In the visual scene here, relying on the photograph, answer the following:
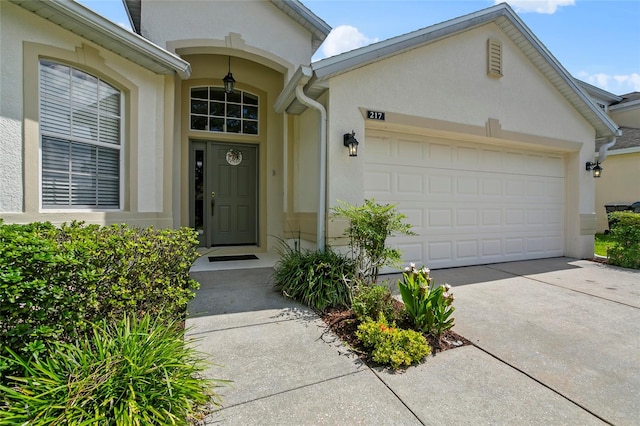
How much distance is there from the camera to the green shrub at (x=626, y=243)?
6379 millimetres

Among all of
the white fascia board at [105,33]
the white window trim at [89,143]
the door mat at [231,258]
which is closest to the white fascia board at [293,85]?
the white fascia board at [105,33]

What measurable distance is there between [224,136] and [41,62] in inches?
138

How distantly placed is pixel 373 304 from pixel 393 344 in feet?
2.16

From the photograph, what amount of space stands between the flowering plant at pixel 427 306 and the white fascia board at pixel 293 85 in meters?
3.35

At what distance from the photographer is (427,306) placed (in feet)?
10.3

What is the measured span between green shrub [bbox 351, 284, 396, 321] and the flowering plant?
23cm

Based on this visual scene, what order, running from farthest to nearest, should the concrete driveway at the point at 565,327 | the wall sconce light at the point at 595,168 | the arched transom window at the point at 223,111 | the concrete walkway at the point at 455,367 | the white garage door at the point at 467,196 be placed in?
the wall sconce light at the point at 595,168, the arched transom window at the point at 223,111, the white garage door at the point at 467,196, the concrete driveway at the point at 565,327, the concrete walkway at the point at 455,367

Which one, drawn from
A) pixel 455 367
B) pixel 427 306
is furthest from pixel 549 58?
pixel 455 367

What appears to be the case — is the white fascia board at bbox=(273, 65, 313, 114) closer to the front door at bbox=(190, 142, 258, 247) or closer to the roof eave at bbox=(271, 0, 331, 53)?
the front door at bbox=(190, 142, 258, 247)

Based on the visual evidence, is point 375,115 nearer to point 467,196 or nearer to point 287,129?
point 287,129

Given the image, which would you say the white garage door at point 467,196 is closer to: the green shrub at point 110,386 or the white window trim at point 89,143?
the white window trim at point 89,143

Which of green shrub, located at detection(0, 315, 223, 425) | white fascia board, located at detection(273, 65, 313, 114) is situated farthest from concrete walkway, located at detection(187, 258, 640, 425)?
white fascia board, located at detection(273, 65, 313, 114)

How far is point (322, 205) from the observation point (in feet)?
16.0

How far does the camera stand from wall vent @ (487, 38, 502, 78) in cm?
607
